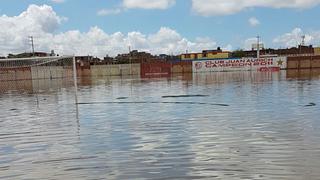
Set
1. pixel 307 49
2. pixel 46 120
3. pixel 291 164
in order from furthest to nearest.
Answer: pixel 307 49
pixel 46 120
pixel 291 164

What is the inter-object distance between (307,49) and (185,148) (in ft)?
424

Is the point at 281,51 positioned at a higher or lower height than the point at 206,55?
higher

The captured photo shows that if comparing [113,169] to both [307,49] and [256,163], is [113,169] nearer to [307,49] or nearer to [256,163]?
[256,163]

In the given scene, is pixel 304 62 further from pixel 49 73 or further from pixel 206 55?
pixel 206 55

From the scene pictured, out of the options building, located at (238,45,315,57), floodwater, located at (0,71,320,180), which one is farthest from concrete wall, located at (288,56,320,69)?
floodwater, located at (0,71,320,180)

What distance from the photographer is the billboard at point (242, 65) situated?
8131cm

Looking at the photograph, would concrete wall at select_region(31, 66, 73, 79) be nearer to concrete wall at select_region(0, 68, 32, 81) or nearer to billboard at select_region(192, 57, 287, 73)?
concrete wall at select_region(0, 68, 32, 81)

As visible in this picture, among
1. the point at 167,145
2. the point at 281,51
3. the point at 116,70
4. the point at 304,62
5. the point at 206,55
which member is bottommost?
the point at 116,70

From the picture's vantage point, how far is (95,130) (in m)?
12.2

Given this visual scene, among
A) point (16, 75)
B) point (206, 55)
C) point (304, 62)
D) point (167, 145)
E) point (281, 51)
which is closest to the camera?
point (167, 145)

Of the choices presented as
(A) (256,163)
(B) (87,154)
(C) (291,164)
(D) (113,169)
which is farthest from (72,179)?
(C) (291,164)

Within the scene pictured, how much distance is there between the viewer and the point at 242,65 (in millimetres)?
83688

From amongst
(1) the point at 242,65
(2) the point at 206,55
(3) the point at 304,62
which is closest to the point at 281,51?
(2) the point at 206,55

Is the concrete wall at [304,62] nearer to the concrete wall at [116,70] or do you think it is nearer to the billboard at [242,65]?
the billboard at [242,65]
